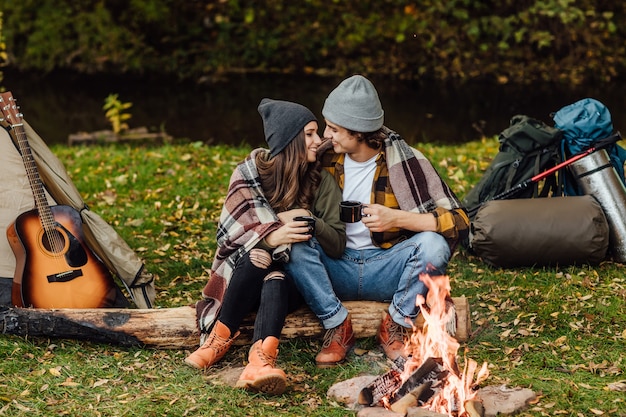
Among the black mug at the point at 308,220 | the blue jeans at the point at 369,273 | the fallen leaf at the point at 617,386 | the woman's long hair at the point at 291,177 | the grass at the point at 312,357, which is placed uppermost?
the woman's long hair at the point at 291,177

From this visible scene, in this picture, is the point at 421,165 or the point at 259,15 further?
the point at 259,15

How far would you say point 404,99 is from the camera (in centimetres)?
1238

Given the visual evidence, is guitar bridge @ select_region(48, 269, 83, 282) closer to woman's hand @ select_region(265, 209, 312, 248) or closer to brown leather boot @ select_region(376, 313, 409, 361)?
woman's hand @ select_region(265, 209, 312, 248)

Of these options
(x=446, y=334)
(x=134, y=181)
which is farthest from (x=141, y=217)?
(x=446, y=334)

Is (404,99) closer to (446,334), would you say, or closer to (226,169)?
(226,169)

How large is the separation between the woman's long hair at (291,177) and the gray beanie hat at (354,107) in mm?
190

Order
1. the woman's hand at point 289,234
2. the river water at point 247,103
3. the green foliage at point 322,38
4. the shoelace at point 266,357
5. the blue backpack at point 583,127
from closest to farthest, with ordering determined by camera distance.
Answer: the shoelace at point 266,357 < the woman's hand at point 289,234 < the blue backpack at point 583,127 < the river water at point 247,103 < the green foliage at point 322,38

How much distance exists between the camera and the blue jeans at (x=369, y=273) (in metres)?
3.94

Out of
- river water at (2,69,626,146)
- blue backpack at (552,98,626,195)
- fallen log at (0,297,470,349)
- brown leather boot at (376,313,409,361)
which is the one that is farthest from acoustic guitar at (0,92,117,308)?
river water at (2,69,626,146)

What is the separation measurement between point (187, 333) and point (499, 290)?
5.89ft

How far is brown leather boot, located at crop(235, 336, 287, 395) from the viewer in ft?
11.9

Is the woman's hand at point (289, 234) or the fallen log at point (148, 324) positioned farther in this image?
the fallen log at point (148, 324)

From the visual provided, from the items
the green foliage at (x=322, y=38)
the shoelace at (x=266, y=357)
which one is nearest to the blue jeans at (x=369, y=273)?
the shoelace at (x=266, y=357)

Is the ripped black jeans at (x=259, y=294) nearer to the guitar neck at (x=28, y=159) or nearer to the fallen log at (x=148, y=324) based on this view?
the fallen log at (x=148, y=324)
